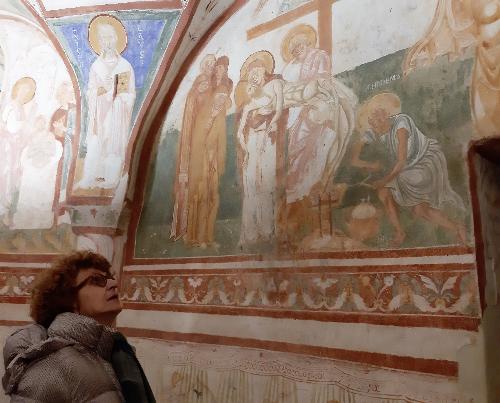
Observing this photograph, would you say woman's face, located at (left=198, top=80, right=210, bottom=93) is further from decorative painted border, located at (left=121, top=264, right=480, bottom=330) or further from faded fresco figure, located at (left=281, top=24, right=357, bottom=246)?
decorative painted border, located at (left=121, top=264, right=480, bottom=330)

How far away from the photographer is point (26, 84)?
250 inches

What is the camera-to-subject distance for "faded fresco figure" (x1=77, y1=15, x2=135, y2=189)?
17.8 feet

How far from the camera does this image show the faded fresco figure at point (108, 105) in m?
5.42

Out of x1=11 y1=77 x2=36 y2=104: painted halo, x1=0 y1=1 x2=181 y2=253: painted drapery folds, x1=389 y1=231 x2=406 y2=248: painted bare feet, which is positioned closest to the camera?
x1=389 y1=231 x2=406 y2=248: painted bare feet

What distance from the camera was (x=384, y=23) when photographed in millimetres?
3758

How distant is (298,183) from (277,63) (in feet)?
3.80

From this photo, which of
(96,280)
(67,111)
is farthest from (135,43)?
(96,280)

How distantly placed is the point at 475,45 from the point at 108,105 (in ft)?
12.2

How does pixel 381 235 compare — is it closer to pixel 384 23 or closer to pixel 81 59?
pixel 384 23

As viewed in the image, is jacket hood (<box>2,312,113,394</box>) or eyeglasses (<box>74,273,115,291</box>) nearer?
jacket hood (<box>2,312,113,394</box>)

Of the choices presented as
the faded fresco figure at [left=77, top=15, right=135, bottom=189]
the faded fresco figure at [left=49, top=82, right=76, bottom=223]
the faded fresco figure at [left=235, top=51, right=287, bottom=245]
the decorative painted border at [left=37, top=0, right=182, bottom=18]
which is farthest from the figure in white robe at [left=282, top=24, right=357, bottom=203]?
the faded fresco figure at [left=49, top=82, right=76, bottom=223]

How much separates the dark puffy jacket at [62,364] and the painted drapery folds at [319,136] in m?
2.05

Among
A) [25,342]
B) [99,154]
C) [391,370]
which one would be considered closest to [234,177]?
[99,154]

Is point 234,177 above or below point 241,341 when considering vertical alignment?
above
